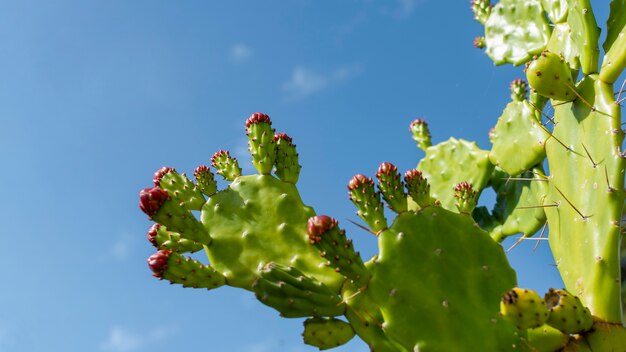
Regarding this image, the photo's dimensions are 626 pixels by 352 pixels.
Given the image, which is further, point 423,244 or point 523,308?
point 423,244

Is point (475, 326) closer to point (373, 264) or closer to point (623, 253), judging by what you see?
point (373, 264)

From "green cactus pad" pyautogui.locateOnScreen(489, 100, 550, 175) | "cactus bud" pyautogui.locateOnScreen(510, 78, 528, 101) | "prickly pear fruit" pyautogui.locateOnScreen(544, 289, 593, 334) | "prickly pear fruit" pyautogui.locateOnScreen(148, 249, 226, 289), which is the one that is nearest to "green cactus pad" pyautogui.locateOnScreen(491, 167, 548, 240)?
"green cactus pad" pyautogui.locateOnScreen(489, 100, 550, 175)

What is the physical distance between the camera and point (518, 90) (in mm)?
3559

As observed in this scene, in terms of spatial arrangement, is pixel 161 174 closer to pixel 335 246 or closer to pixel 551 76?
pixel 335 246

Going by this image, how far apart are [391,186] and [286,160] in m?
0.46

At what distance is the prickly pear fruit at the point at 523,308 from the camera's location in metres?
1.59

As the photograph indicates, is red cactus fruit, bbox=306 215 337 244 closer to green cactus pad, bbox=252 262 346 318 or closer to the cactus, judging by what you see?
the cactus

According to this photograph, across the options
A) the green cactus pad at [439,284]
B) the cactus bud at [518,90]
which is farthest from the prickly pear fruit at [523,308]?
the cactus bud at [518,90]

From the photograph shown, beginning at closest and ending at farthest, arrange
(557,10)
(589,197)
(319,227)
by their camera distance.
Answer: (319,227) < (589,197) < (557,10)

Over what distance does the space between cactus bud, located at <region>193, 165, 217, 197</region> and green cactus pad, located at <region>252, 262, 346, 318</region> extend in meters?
0.56

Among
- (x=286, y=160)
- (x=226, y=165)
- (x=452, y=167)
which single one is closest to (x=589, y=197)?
(x=286, y=160)

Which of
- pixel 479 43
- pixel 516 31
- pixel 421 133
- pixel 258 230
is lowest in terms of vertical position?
pixel 258 230

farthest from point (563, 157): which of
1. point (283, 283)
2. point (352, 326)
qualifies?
point (283, 283)

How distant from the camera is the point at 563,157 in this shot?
2.23 metres
